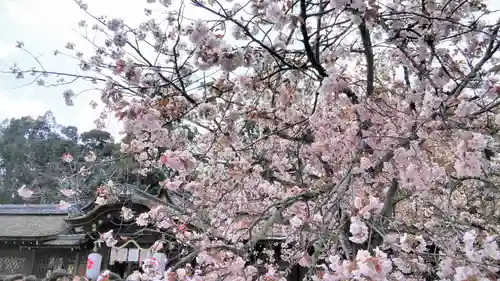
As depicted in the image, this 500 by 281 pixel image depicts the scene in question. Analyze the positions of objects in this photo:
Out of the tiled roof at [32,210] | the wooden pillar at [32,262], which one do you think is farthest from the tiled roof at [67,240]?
the tiled roof at [32,210]

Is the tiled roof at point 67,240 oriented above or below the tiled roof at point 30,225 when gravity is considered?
below

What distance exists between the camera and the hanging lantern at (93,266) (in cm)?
1110

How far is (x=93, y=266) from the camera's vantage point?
11195 millimetres

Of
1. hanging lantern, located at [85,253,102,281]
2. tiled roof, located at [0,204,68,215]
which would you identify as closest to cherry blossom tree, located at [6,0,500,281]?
hanging lantern, located at [85,253,102,281]

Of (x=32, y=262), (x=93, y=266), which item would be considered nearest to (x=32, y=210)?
(x=32, y=262)

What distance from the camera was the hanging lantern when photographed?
36.4 feet

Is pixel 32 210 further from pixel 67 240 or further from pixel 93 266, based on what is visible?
pixel 93 266

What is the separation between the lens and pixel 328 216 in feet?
9.57

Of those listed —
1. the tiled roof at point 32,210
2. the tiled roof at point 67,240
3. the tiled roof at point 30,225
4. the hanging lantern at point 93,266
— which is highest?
the tiled roof at point 32,210

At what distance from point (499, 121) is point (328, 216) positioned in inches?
45.2

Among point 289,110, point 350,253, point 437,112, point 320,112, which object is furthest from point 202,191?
point 437,112

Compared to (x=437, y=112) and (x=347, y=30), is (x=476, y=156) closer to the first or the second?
(x=437, y=112)

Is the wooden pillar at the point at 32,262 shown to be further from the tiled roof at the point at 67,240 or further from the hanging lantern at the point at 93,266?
the hanging lantern at the point at 93,266

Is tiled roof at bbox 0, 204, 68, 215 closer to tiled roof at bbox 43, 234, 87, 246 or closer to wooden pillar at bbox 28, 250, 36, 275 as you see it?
wooden pillar at bbox 28, 250, 36, 275
